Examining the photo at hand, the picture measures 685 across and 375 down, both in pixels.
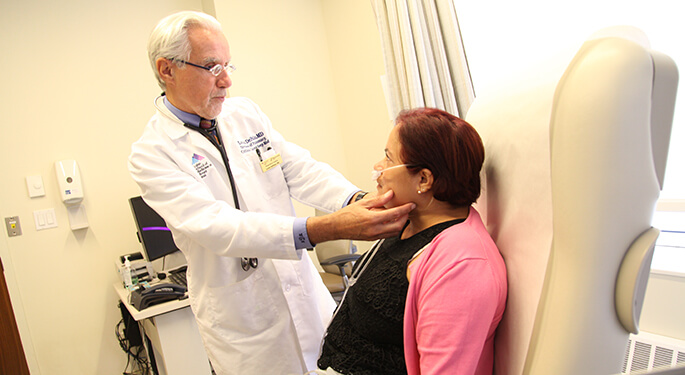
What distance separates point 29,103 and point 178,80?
209cm

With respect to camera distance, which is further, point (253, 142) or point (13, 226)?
point (13, 226)

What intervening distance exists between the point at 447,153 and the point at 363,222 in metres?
0.28

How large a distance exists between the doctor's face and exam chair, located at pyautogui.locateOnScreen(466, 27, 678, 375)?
41.2 inches

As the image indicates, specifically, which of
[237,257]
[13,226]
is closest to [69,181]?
[13,226]

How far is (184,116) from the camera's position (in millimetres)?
1449

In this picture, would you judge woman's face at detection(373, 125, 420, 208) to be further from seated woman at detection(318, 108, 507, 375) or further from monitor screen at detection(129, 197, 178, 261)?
monitor screen at detection(129, 197, 178, 261)

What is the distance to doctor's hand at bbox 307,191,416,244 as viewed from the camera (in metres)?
1.05

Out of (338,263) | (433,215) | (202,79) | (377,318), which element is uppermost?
(202,79)

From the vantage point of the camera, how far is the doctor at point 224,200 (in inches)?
48.8

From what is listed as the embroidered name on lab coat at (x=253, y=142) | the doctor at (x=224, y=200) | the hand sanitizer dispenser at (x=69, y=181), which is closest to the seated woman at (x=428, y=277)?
the doctor at (x=224, y=200)

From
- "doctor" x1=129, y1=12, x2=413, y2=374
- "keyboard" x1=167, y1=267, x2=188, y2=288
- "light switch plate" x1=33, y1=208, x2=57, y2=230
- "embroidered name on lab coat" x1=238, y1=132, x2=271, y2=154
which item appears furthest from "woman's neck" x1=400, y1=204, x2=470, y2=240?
"light switch plate" x1=33, y1=208, x2=57, y2=230

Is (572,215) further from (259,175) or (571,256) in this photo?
(259,175)

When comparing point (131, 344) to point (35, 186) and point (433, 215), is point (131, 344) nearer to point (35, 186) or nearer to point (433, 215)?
point (35, 186)

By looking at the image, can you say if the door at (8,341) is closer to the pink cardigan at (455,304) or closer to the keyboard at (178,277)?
the keyboard at (178,277)
